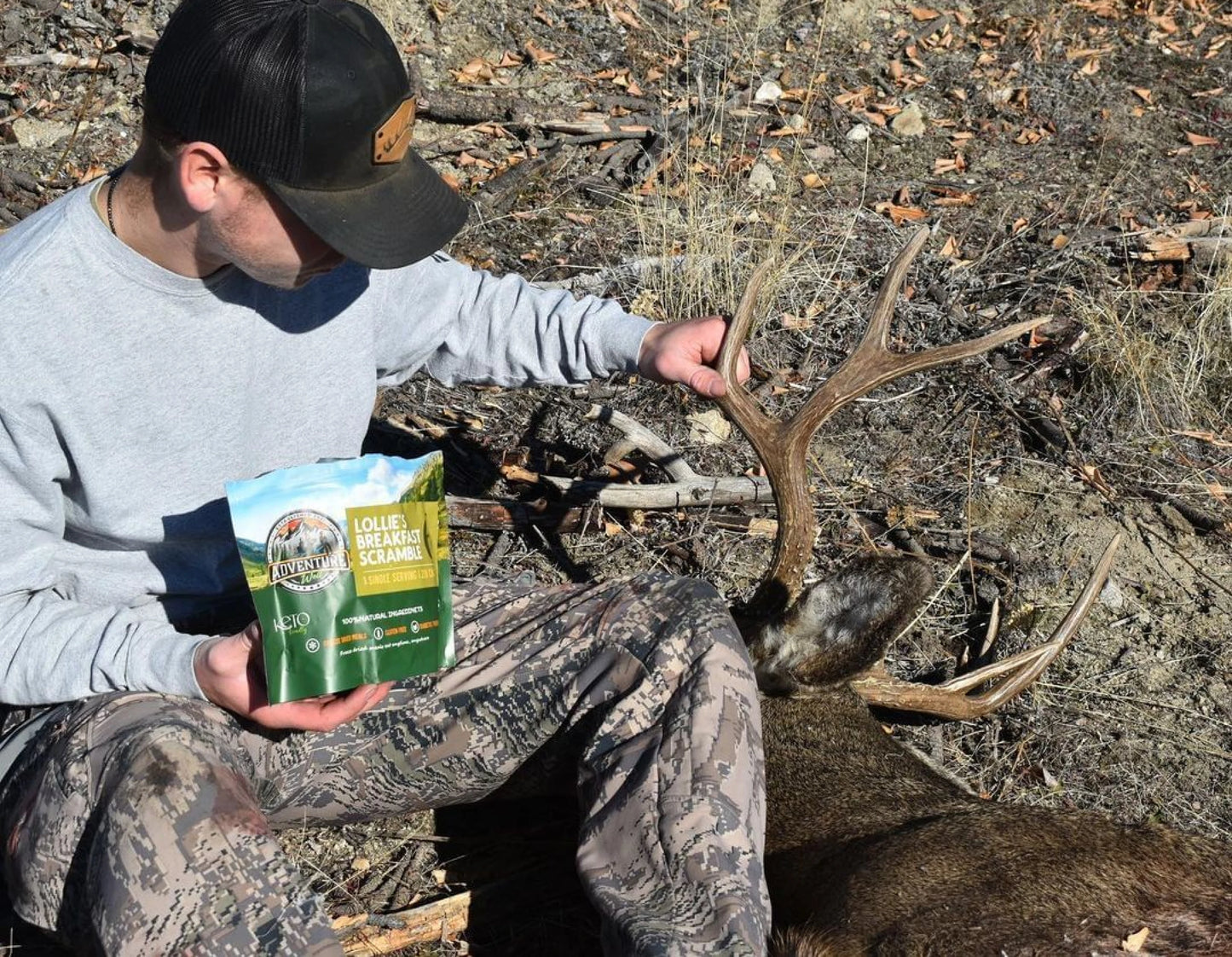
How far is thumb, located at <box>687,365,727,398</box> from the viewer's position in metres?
3.20

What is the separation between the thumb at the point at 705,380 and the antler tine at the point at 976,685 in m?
1.02

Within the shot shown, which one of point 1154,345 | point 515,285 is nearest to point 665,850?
point 515,285

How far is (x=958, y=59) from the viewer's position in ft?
23.9

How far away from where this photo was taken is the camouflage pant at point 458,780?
2.30m

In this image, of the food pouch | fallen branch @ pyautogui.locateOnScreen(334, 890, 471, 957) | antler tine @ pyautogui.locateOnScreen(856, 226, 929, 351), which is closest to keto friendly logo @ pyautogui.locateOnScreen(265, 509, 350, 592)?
the food pouch

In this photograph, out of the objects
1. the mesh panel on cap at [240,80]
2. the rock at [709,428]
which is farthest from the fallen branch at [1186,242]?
the mesh panel on cap at [240,80]

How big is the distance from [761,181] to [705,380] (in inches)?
120

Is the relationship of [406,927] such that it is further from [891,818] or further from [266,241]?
[266,241]

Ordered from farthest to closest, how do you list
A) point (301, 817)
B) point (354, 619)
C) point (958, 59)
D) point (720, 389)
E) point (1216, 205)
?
point (958, 59)
point (1216, 205)
point (720, 389)
point (301, 817)
point (354, 619)

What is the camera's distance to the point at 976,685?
3807 mm

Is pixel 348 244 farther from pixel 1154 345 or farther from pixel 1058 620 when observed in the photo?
pixel 1154 345

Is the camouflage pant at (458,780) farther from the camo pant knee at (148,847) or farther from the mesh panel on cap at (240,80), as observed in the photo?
the mesh panel on cap at (240,80)

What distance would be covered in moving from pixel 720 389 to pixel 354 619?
114cm

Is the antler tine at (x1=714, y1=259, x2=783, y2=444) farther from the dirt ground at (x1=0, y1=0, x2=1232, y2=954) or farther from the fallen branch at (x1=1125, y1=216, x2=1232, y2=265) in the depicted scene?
the fallen branch at (x1=1125, y1=216, x2=1232, y2=265)
